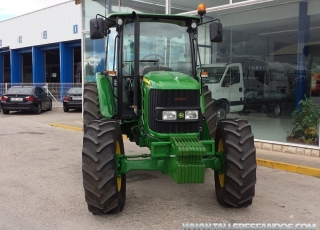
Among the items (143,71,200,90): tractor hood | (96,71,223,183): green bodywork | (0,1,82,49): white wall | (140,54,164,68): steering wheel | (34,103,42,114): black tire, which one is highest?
(0,1,82,49): white wall

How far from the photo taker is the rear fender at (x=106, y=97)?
601 centimetres

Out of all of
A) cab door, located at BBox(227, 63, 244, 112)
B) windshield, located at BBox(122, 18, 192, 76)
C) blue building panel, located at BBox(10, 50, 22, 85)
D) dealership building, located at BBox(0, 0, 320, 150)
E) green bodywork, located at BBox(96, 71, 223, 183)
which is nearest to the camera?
green bodywork, located at BBox(96, 71, 223, 183)

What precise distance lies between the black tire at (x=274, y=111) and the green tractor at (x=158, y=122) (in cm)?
446

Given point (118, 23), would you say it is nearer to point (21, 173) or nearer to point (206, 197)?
point (206, 197)

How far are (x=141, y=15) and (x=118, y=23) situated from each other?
365 mm

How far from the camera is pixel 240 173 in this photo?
4.77m

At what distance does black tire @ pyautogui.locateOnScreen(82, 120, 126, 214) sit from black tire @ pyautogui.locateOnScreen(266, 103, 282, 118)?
6527 millimetres

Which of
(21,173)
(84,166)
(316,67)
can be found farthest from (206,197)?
(316,67)

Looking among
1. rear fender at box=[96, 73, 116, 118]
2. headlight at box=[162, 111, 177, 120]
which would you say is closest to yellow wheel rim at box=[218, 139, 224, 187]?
headlight at box=[162, 111, 177, 120]

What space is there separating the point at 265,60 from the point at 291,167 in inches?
163

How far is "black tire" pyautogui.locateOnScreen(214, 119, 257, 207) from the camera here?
188 inches

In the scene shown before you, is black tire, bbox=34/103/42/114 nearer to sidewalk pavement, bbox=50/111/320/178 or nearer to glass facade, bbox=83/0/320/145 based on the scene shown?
glass facade, bbox=83/0/320/145

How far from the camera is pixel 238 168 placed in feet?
15.6

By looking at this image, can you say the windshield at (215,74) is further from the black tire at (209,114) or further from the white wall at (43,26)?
the white wall at (43,26)
